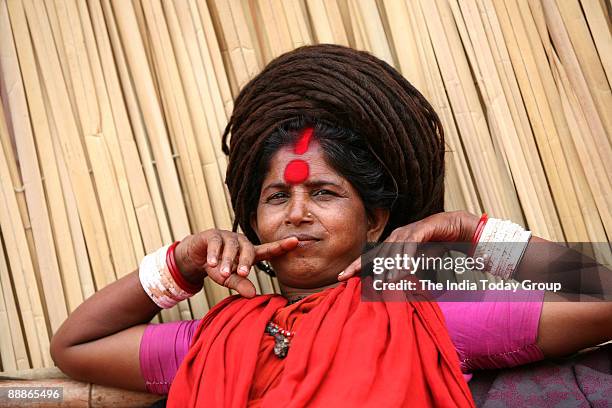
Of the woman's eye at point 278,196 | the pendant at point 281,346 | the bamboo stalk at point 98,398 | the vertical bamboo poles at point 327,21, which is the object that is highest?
the vertical bamboo poles at point 327,21

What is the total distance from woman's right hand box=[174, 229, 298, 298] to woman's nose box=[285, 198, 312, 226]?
50mm

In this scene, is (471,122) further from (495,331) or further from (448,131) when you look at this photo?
(495,331)

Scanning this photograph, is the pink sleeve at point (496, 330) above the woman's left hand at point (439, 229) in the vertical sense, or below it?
below

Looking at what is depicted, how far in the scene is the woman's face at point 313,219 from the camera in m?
2.11

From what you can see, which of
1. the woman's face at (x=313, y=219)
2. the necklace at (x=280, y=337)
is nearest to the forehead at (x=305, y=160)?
the woman's face at (x=313, y=219)

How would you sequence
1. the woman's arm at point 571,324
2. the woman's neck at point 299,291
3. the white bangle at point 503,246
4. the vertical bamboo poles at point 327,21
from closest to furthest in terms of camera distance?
the woman's arm at point 571,324, the white bangle at point 503,246, the woman's neck at point 299,291, the vertical bamboo poles at point 327,21

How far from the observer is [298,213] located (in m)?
2.10

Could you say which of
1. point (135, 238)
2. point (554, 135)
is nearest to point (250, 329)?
point (135, 238)

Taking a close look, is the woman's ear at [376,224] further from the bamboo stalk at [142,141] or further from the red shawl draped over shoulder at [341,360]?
the bamboo stalk at [142,141]

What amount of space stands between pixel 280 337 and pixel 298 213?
1.03ft

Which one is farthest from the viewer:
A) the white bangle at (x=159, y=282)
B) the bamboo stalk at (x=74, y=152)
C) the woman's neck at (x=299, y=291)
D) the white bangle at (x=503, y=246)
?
the bamboo stalk at (x=74, y=152)

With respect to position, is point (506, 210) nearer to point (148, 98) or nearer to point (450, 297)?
point (450, 297)

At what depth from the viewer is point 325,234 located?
2107 mm

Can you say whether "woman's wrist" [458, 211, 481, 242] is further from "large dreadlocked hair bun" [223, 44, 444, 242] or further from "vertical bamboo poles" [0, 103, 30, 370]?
"vertical bamboo poles" [0, 103, 30, 370]
